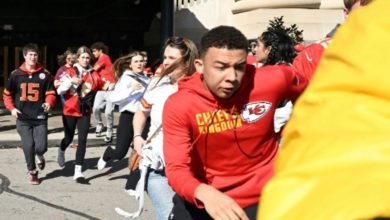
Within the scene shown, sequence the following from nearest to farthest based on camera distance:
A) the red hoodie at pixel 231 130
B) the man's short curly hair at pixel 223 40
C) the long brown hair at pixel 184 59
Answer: the man's short curly hair at pixel 223 40, the red hoodie at pixel 231 130, the long brown hair at pixel 184 59

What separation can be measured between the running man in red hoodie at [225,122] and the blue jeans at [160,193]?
68 cm

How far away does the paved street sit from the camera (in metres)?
7.50

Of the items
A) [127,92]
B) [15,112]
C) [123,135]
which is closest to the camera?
[127,92]

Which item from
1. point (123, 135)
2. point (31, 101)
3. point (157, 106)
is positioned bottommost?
point (123, 135)

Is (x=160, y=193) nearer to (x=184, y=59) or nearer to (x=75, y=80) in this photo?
(x=184, y=59)

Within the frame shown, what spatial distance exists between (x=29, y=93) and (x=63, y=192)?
1.34 meters

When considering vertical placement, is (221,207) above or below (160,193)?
above

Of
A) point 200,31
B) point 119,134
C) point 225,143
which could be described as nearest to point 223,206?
point 225,143

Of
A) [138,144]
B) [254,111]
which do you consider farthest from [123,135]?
[254,111]

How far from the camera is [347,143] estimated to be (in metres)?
1.06

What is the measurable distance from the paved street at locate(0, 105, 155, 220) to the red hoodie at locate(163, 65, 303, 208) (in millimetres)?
4041

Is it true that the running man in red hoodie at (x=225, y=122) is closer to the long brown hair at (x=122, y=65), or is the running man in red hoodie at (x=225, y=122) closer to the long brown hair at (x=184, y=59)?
the long brown hair at (x=184, y=59)

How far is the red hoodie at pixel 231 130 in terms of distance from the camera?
10.7ft

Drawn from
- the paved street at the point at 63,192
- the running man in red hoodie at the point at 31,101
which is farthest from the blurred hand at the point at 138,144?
the running man in red hoodie at the point at 31,101
